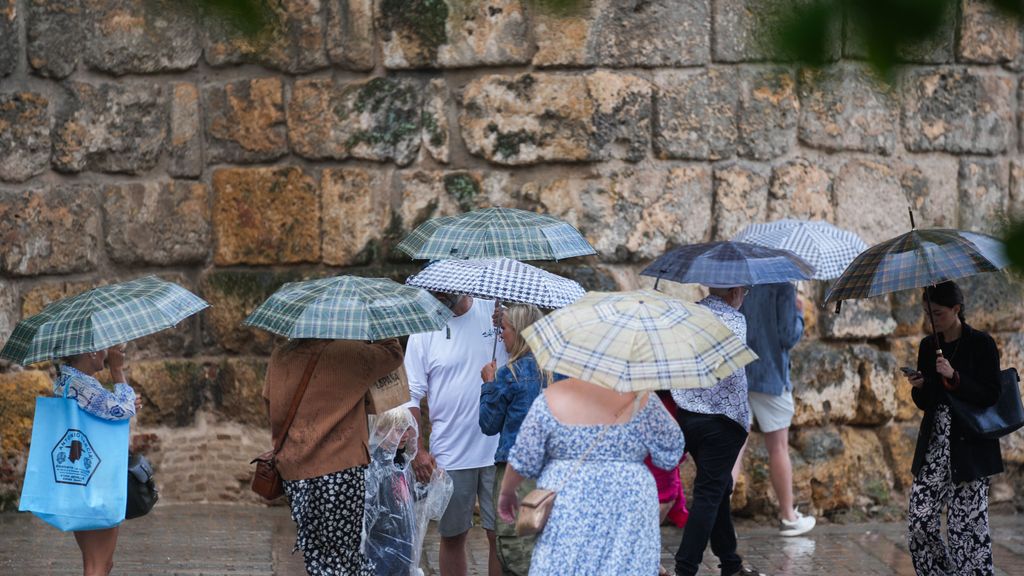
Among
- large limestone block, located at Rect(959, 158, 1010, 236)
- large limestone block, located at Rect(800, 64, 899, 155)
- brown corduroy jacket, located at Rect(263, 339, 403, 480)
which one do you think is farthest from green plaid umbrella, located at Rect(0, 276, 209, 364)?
large limestone block, located at Rect(959, 158, 1010, 236)

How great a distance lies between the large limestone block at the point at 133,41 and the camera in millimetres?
7602

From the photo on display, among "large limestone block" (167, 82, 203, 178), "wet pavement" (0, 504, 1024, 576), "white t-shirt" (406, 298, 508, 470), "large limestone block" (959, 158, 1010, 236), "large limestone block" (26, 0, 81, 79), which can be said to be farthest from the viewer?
"large limestone block" (959, 158, 1010, 236)

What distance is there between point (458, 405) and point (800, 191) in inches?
112

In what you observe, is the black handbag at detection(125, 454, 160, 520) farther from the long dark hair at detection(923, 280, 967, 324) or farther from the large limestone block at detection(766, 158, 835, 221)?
the large limestone block at detection(766, 158, 835, 221)

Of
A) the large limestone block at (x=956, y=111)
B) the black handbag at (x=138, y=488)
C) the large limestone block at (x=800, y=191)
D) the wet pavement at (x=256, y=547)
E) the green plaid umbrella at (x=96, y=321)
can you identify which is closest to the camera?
the green plaid umbrella at (x=96, y=321)

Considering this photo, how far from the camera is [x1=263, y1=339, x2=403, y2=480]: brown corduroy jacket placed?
558 centimetres

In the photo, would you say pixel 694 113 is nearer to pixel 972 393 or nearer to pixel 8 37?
pixel 972 393

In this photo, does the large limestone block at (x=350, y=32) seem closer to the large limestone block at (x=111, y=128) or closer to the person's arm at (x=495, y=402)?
the large limestone block at (x=111, y=128)

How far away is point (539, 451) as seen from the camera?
15.3ft

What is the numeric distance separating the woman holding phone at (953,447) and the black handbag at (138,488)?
328cm

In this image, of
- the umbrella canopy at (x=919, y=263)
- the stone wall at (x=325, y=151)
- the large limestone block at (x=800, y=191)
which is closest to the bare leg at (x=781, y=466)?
the stone wall at (x=325, y=151)

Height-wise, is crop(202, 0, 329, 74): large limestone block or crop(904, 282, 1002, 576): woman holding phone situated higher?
crop(202, 0, 329, 74): large limestone block

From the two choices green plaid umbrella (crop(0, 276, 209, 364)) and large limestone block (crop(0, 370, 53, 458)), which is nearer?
green plaid umbrella (crop(0, 276, 209, 364))

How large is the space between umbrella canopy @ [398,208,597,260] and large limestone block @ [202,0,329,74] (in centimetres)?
174
